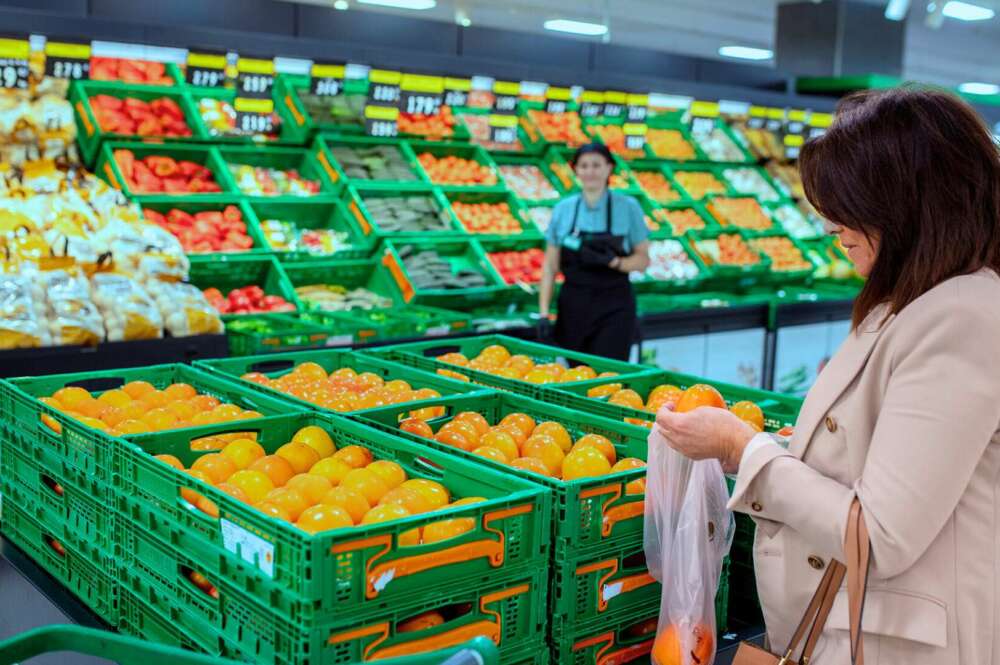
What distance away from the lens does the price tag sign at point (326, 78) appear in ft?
20.5

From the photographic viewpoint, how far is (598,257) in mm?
5562

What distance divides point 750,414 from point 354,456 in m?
1.10

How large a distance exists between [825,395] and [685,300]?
18.1ft

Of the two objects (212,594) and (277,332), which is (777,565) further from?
(277,332)

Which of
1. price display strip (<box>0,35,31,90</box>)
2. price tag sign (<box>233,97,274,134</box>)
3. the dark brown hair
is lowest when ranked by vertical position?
the dark brown hair

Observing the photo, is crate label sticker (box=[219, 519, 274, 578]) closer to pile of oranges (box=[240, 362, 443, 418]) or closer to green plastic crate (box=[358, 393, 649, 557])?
green plastic crate (box=[358, 393, 649, 557])

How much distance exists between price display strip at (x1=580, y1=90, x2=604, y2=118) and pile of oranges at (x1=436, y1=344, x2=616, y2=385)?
Answer: 14.5 feet

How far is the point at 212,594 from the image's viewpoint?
1.89 meters

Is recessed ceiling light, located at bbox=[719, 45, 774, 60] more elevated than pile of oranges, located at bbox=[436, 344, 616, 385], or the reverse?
recessed ceiling light, located at bbox=[719, 45, 774, 60]

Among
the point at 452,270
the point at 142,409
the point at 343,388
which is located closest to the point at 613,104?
the point at 452,270

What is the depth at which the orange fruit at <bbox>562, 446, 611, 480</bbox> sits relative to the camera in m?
2.29

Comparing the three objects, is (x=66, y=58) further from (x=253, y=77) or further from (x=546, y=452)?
(x=546, y=452)

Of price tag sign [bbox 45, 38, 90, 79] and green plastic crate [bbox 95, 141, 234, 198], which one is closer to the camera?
price tag sign [bbox 45, 38, 90, 79]

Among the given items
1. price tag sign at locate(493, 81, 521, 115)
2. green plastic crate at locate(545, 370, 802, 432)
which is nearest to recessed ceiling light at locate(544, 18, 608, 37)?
price tag sign at locate(493, 81, 521, 115)
